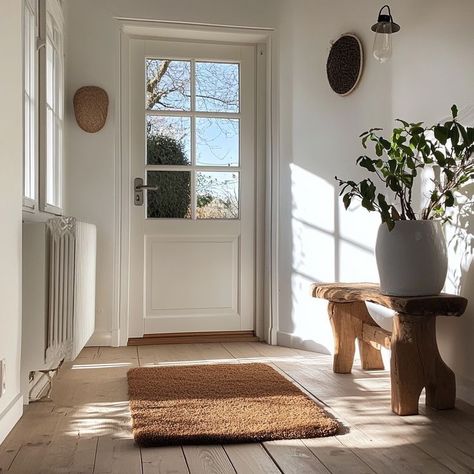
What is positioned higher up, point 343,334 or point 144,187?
point 144,187

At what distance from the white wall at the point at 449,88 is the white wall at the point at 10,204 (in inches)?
66.5

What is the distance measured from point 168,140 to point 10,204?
1836 millimetres

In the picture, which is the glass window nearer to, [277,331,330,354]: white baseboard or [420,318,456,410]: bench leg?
[277,331,330,354]: white baseboard

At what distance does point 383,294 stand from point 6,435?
4.75 ft

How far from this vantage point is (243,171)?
149 inches

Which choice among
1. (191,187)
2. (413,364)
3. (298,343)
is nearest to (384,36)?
(413,364)

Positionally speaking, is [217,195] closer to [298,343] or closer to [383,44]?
[298,343]

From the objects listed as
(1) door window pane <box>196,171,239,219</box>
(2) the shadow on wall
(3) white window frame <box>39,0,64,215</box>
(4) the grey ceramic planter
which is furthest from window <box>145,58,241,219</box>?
(4) the grey ceramic planter

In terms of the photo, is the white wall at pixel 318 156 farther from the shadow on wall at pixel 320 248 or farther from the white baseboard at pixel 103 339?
the white baseboard at pixel 103 339

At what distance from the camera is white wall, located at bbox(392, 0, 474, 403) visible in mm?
2316

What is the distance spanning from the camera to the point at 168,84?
3.71 m

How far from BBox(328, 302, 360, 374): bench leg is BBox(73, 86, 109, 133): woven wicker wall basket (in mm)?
1745

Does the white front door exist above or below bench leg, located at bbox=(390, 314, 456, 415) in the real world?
above

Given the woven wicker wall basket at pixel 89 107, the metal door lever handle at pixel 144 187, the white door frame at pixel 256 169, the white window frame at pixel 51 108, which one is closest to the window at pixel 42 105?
the white window frame at pixel 51 108
